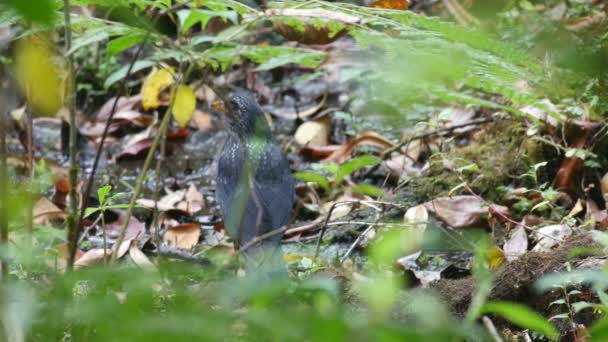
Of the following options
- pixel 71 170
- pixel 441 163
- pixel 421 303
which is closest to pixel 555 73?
pixel 421 303

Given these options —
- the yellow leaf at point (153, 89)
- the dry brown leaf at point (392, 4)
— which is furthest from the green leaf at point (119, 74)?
the yellow leaf at point (153, 89)

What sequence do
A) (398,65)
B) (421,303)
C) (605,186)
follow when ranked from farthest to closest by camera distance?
(605,186) → (398,65) → (421,303)

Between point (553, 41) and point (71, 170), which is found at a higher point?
point (553, 41)

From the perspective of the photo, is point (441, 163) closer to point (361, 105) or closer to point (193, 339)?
point (361, 105)

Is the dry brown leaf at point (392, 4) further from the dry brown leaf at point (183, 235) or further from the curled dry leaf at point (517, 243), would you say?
the dry brown leaf at point (183, 235)

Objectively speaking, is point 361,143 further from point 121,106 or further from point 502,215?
point 121,106

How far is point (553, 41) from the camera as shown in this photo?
1.48 metres

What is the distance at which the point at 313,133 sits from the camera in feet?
18.7

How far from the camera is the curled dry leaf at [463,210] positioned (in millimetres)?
4086

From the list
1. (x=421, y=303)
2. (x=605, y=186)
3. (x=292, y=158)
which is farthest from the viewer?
(x=292, y=158)

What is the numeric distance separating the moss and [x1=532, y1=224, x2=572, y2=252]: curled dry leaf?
2.05 feet

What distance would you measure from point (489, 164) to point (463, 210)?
485 mm

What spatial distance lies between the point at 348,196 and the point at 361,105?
4.03 feet

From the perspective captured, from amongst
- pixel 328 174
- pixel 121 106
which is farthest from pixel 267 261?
pixel 121 106
